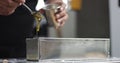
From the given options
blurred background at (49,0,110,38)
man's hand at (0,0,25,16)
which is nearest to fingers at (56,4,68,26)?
man's hand at (0,0,25,16)

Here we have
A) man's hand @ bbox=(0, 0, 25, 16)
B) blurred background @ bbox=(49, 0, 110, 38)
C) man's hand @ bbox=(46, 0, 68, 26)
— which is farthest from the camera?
blurred background @ bbox=(49, 0, 110, 38)

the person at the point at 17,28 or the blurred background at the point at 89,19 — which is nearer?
the person at the point at 17,28

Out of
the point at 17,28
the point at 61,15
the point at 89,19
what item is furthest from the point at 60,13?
the point at 89,19

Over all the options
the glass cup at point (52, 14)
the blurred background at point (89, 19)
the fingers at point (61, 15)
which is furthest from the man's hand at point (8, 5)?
the blurred background at point (89, 19)

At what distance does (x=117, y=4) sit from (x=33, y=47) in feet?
4.91

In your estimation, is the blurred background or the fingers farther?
the blurred background

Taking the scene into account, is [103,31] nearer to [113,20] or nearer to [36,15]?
[113,20]

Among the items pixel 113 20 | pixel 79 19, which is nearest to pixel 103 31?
pixel 113 20

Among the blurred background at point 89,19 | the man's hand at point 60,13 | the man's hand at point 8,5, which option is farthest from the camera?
the blurred background at point 89,19

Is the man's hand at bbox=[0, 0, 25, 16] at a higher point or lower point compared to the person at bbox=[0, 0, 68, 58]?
higher

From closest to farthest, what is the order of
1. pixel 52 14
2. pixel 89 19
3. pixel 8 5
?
pixel 8 5, pixel 52 14, pixel 89 19

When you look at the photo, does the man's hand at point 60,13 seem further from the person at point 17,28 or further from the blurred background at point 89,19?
the blurred background at point 89,19

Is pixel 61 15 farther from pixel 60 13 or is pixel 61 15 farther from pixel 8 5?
pixel 8 5

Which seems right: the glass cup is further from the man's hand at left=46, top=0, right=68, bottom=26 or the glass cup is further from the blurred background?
the blurred background
